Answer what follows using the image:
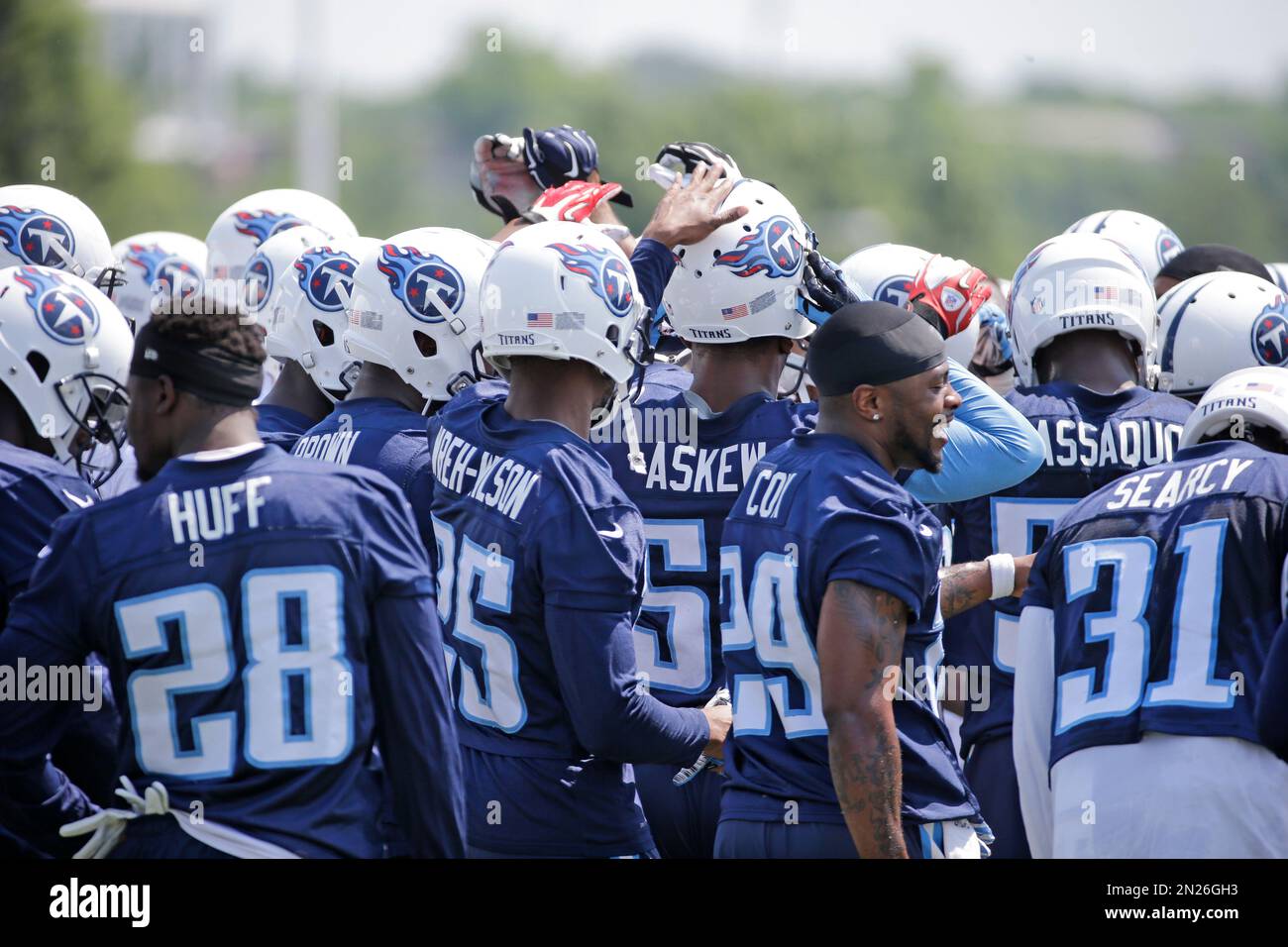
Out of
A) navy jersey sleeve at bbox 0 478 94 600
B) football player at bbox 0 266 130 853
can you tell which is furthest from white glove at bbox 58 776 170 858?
navy jersey sleeve at bbox 0 478 94 600

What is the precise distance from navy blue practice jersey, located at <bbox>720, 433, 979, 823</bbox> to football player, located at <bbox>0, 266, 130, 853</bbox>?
1733 mm

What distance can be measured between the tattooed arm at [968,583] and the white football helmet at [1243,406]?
0.70 m

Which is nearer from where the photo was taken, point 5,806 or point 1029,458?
point 5,806

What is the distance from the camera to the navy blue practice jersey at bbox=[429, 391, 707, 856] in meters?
4.64

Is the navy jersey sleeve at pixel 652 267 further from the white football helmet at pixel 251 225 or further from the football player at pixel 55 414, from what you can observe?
the white football helmet at pixel 251 225

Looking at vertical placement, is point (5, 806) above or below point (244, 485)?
below

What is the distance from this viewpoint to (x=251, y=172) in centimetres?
9769

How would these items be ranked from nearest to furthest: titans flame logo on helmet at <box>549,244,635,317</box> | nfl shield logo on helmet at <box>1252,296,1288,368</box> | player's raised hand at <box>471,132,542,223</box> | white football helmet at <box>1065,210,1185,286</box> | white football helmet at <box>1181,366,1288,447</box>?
white football helmet at <box>1181,366,1288,447</box>
titans flame logo on helmet at <box>549,244,635,317</box>
nfl shield logo on helmet at <box>1252,296,1288,368</box>
player's raised hand at <box>471,132,542,223</box>
white football helmet at <box>1065,210,1185,286</box>

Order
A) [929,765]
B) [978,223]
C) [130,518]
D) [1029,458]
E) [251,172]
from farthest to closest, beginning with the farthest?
1. [251,172]
2. [978,223]
3. [1029,458]
4. [929,765]
5. [130,518]

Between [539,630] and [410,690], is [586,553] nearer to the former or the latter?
[539,630]

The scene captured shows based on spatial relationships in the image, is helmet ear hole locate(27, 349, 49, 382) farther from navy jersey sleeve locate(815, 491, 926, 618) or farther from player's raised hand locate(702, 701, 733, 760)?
navy jersey sleeve locate(815, 491, 926, 618)
